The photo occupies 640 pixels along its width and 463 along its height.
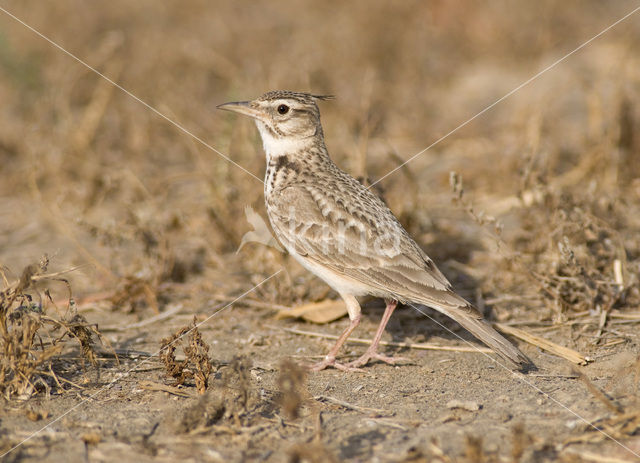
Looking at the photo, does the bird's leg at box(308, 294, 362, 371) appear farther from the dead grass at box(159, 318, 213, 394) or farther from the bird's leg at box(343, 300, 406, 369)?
the dead grass at box(159, 318, 213, 394)

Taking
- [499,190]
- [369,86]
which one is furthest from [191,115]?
[499,190]

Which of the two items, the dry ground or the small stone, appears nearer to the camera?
the dry ground

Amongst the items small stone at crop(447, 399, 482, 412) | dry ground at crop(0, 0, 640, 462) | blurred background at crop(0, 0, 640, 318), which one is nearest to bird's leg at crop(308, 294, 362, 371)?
dry ground at crop(0, 0, 640, 462)

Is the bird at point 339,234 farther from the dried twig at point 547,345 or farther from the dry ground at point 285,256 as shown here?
the dry ground at point 285,256

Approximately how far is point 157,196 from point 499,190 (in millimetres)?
3834

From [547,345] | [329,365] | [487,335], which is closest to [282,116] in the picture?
[329,365]

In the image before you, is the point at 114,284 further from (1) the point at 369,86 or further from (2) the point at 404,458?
(2) the point at 404,458

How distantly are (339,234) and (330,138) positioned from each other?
354 centimetres

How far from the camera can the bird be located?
14.5 feet

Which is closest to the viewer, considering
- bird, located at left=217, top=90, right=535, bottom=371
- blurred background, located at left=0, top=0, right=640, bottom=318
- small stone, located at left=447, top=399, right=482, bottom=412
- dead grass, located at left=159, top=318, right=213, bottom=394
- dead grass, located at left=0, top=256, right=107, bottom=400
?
dead grass, located at left=0, top=256, right=107, bottom=400

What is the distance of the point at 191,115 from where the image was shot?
8281 mm

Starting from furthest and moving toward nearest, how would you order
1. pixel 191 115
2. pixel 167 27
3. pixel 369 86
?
pixel 167 27 < pixel 191 115 < pixel 369 86

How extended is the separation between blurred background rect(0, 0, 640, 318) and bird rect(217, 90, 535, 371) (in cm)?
76

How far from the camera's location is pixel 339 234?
15.5 ft
